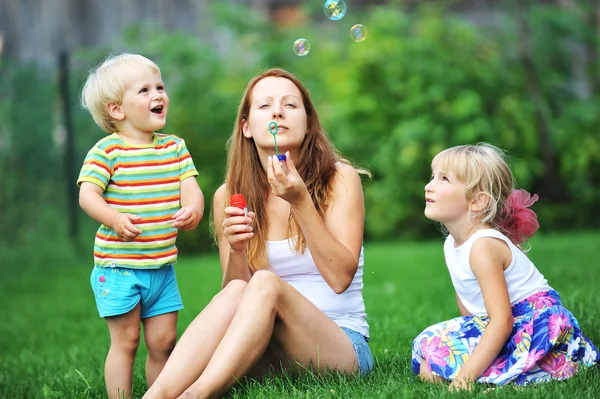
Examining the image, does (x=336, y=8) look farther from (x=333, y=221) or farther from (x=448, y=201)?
(x=448, y=201)

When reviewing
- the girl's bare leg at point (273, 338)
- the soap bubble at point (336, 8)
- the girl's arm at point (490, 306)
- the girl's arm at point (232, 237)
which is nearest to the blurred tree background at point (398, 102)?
the soap bubble at point (336, 8)

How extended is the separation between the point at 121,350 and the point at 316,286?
2.43ft

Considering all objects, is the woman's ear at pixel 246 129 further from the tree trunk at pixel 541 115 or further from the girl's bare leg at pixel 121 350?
the tree trunk at pixel 541 115

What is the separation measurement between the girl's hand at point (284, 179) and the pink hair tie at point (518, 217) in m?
0.69

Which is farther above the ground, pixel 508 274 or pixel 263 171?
pixel 263 171

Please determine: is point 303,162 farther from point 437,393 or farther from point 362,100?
point 362,100

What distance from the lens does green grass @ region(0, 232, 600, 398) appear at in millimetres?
2767

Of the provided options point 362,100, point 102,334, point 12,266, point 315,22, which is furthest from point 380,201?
point 102,334

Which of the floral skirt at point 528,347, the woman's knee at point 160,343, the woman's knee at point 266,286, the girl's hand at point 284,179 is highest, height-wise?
the girl's hand at point 284,179

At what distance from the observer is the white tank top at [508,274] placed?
9.04ft

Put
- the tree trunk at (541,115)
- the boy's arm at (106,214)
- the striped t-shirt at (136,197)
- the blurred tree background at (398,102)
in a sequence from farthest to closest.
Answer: the tree trunk at (541,115) < the blurred tree background at (398,102) < the striped t-shirt at (136,197) < the boy's arm at (106,214)

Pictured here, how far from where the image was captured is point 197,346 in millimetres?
2779

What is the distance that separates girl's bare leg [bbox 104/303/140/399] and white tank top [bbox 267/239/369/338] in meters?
0.54

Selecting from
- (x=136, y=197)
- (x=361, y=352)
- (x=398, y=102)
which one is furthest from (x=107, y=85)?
(x=398, y=102)
